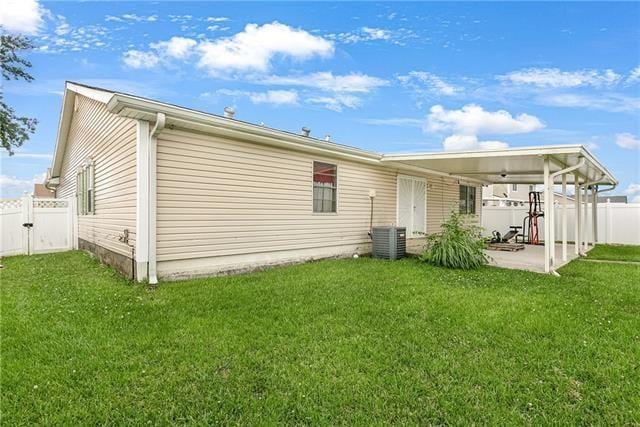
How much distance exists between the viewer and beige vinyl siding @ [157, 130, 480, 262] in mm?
5984

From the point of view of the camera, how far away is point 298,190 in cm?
808

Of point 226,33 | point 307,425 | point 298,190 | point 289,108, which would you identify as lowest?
point 307,425

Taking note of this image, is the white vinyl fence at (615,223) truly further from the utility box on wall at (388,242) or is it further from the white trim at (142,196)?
the white trim at (142,196)

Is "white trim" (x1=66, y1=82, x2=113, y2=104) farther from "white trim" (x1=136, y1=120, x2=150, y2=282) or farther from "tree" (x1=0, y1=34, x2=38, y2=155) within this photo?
"tree" (x1=0, y1=34, x2=38, y2=155)

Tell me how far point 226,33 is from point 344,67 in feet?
14.5

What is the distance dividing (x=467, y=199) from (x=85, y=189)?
1298 centimetres

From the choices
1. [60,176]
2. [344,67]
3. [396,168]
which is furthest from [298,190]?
[60,176]

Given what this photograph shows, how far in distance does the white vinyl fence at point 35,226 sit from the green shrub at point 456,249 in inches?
398

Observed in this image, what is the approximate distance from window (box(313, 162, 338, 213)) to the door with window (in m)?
2.77

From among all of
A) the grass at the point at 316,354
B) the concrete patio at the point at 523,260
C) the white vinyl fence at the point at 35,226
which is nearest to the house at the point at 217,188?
the white vinyl fence at the point at 35,226

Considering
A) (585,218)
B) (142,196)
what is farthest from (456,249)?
(585,218)

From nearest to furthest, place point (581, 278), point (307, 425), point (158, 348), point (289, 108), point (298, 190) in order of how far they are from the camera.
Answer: point (307, 425)
point (158, 348)
point (581, 278)
point (298, 190)
point (289, 108)

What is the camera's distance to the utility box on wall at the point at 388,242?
9.06 m

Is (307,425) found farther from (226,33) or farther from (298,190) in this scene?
(226,33)
